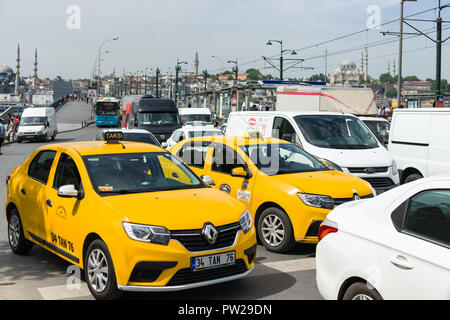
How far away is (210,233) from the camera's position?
197 inches

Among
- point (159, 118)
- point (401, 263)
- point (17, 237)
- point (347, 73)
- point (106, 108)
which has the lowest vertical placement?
point (17, 237)

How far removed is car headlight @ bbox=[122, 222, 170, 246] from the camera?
4809mm

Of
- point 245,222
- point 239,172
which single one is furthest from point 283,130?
point 245,222

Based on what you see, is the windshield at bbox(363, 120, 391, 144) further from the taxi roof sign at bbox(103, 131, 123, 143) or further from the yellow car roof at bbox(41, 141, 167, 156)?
the taxi roof sign at bbox(103, 131, 123, 143)

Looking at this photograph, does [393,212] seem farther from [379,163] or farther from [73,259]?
[379,163]

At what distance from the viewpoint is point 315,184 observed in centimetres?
729

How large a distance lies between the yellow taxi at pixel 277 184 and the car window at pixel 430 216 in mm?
3109

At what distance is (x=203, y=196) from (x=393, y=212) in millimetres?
2318

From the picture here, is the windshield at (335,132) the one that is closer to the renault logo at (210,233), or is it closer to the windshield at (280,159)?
the windshield at (280,159)

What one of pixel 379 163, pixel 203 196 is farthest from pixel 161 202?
pixel 379 163

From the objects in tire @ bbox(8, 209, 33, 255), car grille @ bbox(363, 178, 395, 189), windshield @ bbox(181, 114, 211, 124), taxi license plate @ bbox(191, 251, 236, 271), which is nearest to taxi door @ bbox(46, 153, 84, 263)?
tire @ bbox(8, 209, 33, 255)

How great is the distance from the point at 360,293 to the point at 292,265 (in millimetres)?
2709

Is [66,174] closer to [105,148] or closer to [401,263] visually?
[105,148]

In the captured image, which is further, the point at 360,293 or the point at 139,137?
the point at 139,137
